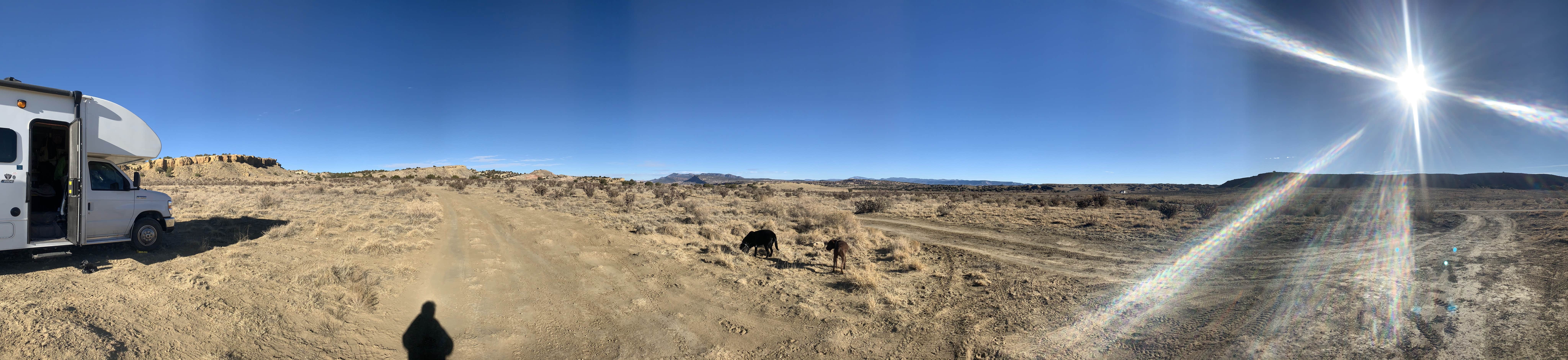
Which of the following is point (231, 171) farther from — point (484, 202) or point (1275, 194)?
point (1275, 194)

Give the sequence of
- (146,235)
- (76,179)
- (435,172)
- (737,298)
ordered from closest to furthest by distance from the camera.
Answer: (737,298), (76,179), (146,235), (435,172)

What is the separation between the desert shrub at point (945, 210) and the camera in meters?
20.7

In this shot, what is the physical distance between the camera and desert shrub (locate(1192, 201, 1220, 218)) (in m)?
18.2

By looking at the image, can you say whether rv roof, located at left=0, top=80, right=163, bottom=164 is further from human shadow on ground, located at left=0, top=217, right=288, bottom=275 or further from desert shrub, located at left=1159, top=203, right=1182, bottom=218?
desert shrub, located at left=1159, top=203, right=1182, bottom=218

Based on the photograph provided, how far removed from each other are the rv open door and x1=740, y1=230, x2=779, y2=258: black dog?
32.8 ft

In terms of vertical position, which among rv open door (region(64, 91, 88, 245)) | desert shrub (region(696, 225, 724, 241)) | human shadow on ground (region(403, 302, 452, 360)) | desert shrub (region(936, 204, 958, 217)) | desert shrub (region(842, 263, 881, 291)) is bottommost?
human shadow on ground (region(403, 302, 452, 360))

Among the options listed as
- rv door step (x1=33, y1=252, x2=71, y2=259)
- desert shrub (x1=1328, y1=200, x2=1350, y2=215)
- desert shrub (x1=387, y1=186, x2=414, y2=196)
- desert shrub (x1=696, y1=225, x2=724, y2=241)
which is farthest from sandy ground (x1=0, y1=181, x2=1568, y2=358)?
desert shrub (x1=387, y1=186, x2=414, y2=196)

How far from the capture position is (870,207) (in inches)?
930

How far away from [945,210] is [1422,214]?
16.2 metres

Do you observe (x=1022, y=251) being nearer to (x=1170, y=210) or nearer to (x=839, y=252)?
(x=839, y=252)

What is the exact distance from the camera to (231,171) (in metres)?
72.7

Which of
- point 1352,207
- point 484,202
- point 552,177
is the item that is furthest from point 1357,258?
point 552,177

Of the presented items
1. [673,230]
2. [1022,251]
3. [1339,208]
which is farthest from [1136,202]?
[673,230]

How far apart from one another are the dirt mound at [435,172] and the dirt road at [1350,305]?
91904 mm
